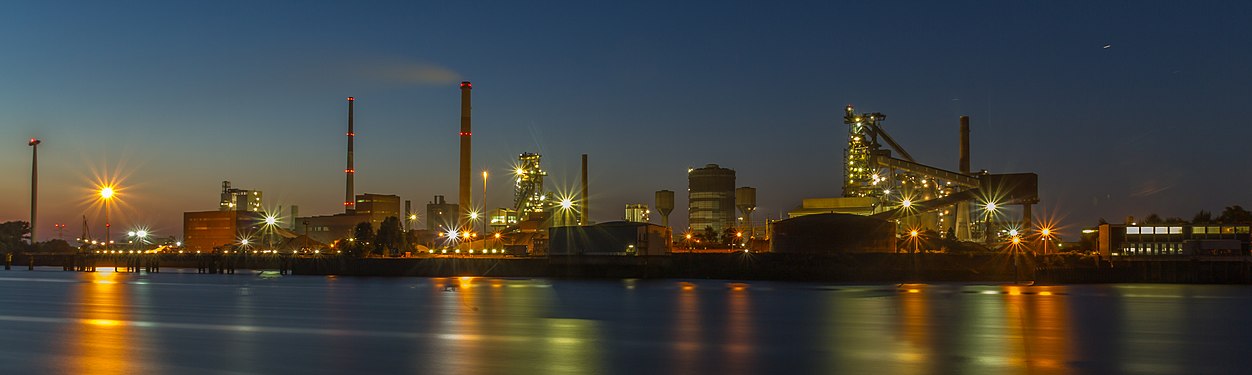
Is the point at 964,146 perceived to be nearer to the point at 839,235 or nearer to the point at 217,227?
the point at 839,235

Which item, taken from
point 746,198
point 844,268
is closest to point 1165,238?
point 844,268

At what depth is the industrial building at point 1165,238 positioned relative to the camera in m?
99.9

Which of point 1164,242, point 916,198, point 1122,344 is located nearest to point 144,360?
point 1122,344

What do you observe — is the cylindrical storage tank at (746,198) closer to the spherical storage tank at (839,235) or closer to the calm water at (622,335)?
the spherical storage tank at (839,235)

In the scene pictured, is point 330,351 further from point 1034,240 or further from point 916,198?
point 916,198

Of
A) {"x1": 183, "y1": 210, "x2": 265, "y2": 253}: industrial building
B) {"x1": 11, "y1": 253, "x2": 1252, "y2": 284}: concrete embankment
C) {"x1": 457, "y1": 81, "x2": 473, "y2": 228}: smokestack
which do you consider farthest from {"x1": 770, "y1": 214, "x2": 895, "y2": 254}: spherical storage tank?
{"x1": 183, "y1": 210, "x2": 265, "y2": 253}: industrial building

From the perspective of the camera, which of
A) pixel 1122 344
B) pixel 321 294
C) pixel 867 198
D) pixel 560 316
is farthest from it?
pixel 867 198

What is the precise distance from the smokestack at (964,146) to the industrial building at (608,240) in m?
66.7

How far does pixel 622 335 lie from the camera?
76.1 ft

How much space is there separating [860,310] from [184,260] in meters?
96.2

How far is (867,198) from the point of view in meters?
125

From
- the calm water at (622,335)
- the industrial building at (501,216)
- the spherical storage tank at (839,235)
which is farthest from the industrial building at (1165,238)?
the industrial building at (501,216)

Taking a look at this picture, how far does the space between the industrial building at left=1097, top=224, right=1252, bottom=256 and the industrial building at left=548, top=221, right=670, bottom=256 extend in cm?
5482

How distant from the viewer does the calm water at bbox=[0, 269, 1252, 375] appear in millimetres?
17281
